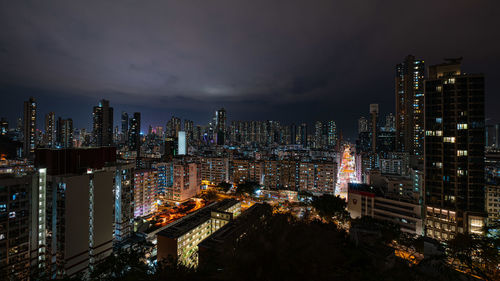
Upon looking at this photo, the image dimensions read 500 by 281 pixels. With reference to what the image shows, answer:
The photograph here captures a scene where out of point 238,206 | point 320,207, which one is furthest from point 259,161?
point 320,207

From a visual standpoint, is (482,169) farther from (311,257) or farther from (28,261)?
(28,261)

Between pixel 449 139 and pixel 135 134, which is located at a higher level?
pixel 135 134

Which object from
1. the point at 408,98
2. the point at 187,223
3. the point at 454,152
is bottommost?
the point at 187,223

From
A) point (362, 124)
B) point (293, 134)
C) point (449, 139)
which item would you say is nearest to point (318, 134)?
point (293, 134)

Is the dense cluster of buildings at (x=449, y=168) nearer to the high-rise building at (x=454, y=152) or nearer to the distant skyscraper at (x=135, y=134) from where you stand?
the high-rise building at (x=454, y=152)

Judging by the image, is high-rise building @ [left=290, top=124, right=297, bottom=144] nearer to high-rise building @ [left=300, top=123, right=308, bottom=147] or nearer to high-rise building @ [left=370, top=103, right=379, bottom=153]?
high-rise building @ [left=300, top=123, right=308, bottom=147]

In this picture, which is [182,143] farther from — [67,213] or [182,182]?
[67,213]
